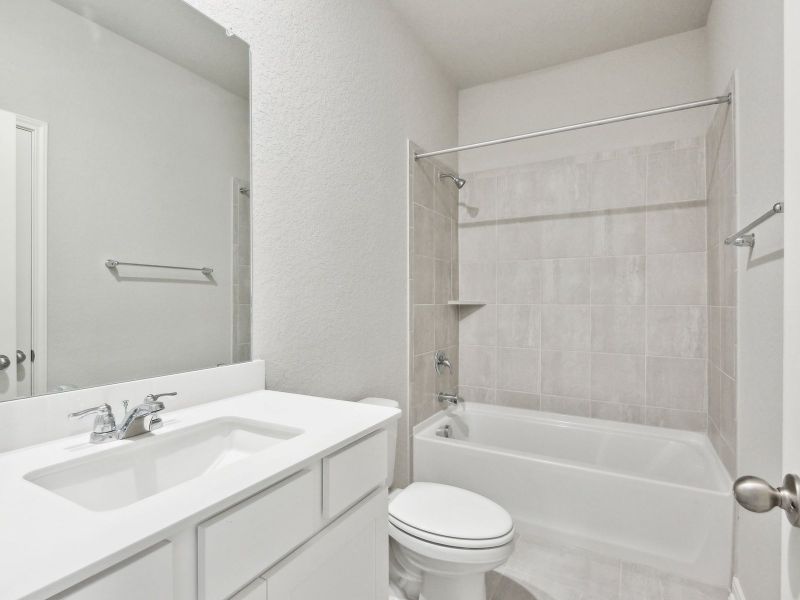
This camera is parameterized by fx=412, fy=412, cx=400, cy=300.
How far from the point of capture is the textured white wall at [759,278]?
113 centimetres

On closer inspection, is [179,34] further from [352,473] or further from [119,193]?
[352,473]

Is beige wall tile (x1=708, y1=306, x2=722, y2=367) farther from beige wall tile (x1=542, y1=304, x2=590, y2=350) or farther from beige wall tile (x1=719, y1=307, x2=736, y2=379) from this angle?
beige wall tile (x1=542, y1=304, x2=590, y2=350)

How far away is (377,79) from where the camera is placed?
6.55 feet

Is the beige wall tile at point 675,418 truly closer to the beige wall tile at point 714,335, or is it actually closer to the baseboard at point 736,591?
the beige wall tile at point 714,335

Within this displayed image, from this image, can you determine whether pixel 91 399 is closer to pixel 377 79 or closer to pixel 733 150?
pixel 377 79

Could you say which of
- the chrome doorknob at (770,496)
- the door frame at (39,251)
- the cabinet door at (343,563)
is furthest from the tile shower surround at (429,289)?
the chrome doorknob at (770,496)

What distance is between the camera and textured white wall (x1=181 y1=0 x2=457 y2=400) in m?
1.38

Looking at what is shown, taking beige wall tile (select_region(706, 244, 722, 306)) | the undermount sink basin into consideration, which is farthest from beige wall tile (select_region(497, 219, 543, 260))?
the undermount sink basin

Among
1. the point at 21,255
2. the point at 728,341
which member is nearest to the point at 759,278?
the point at 728,341

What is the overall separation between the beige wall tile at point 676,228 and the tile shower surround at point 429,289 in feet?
3.88

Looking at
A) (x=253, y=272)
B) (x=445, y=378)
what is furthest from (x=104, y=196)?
(x=445, y=378)

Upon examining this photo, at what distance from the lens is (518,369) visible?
8.88ft

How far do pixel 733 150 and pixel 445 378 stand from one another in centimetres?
184

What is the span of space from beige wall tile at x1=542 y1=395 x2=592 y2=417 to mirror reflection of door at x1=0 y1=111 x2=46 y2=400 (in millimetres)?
2489
